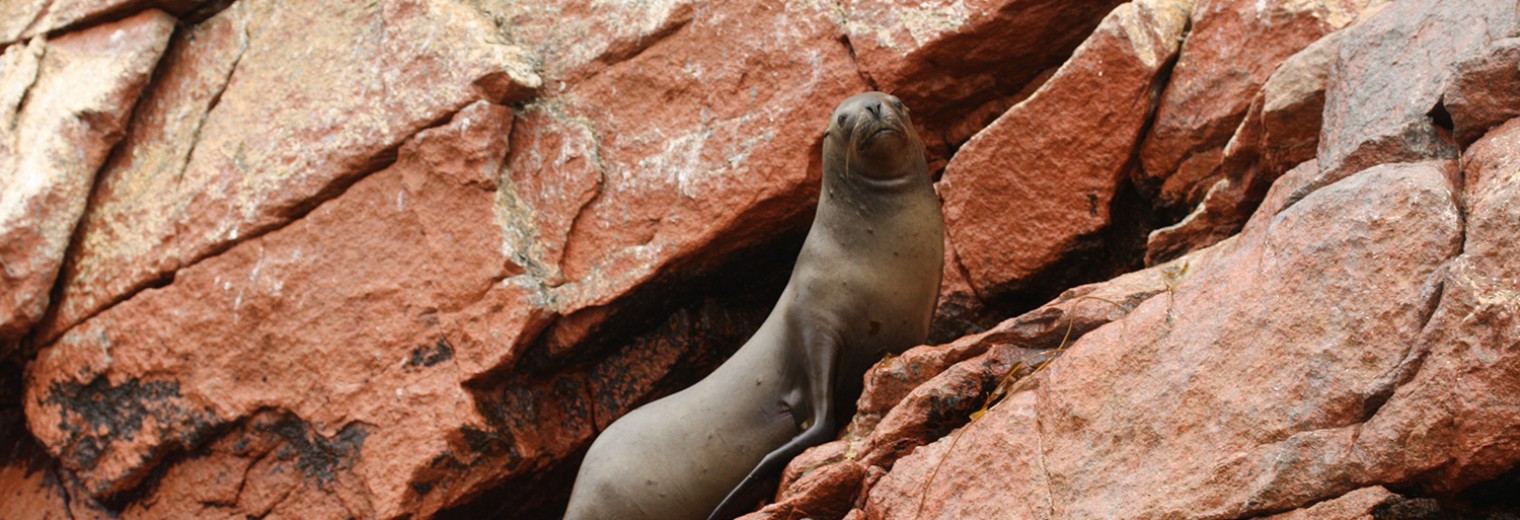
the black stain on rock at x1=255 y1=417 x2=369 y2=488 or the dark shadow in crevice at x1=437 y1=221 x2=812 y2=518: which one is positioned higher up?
the dark shadow in crevice at x1=437 y1=221 x2=812 y2=518

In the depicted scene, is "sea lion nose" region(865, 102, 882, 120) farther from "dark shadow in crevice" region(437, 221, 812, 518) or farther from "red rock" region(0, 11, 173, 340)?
"red rock" region(0, 11, 173, 340)

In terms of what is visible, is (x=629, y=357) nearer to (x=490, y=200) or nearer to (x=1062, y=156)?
(x=490, y=200)

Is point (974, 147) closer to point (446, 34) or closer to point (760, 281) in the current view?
point (760, 281)

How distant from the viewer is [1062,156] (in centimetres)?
574

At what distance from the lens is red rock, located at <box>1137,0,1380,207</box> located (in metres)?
5.41

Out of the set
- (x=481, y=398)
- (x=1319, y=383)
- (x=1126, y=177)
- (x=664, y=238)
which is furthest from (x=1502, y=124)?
(x=481, y=398)

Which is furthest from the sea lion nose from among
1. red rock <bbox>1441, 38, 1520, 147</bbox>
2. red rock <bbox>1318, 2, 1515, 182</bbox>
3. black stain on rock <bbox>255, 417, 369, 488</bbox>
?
black stain on rock <bbox>255, 417, 369, 488</bbox>

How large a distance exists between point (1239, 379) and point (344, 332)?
154 inches

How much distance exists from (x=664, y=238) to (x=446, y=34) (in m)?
1.32

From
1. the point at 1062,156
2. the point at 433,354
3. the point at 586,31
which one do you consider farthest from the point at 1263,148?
the point at 433,354

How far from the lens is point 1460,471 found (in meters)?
2.83

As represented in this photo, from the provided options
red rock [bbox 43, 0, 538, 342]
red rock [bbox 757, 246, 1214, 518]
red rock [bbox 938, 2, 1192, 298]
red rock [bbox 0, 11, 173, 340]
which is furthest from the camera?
red rock [bbox 0, 11, 173, 340]

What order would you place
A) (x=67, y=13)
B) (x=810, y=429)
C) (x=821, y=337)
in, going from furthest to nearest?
(x=67, y=13), (x=821, y=337), (x=810, y=429)

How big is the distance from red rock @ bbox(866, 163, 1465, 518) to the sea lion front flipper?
3.09 feet
